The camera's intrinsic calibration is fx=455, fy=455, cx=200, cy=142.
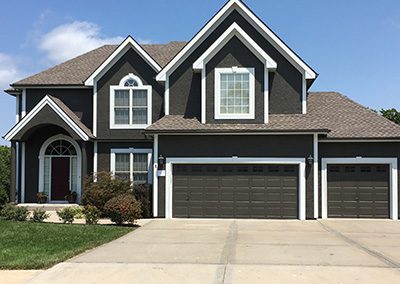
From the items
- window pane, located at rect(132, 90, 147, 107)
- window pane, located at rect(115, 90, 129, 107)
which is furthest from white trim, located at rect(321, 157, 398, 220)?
window pane, located at rect(115, 90, 129, 107)

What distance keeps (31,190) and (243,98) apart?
38.6ft

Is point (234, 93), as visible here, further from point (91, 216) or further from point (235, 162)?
point (91, 216)

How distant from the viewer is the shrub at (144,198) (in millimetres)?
19688

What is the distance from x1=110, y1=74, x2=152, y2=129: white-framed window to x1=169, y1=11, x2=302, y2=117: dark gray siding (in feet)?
6.96

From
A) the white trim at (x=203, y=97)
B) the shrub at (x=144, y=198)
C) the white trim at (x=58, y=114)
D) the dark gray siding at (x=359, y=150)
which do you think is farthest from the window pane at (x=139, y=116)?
the dark gray siding at (x=359, y=150)

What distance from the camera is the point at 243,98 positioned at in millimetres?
20281

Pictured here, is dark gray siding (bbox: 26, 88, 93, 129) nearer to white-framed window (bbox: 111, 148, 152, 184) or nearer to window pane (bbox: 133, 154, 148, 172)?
white-framed window (bbox: 111, 148, 152, 184)

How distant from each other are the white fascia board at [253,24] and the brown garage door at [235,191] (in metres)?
4.63

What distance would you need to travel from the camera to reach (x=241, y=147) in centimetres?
1941

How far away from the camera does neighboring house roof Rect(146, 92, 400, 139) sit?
19141 millimetres

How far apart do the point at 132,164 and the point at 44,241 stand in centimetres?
1028

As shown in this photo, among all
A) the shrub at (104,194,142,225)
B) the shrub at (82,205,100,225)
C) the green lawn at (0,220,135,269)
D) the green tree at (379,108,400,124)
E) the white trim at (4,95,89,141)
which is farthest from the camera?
the green tree at (379,108,400,124)

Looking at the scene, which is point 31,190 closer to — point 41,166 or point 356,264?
point 41,166

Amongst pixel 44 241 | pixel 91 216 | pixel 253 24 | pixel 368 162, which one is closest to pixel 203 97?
pixel 253 24
